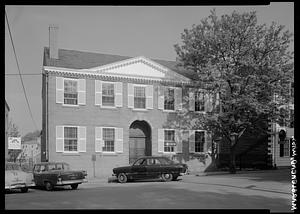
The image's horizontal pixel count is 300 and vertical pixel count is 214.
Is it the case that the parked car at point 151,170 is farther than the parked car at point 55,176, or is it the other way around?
the parked car at point 151,170

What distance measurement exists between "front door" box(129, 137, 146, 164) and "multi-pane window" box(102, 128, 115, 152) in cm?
212

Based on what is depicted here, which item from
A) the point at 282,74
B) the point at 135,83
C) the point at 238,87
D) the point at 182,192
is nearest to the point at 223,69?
the point at 238,87

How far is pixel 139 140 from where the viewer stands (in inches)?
1331

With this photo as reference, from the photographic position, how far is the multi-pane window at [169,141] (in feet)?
110

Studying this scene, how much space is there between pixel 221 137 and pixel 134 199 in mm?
21046

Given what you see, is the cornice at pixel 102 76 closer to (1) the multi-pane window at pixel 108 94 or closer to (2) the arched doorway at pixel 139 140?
(1) the multi-pane window at pixel 108 94

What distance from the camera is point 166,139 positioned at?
3388 centimetres

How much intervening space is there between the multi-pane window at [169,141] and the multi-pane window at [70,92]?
7.90 m

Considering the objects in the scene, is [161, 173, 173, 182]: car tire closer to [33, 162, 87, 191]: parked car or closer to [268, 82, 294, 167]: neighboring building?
[33, 162, 87, 191]: parked car

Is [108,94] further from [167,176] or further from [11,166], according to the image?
[11,166]

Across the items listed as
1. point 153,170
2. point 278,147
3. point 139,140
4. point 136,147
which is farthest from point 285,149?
point 153,170

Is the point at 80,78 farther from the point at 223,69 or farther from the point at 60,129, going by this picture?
the point at 223,69

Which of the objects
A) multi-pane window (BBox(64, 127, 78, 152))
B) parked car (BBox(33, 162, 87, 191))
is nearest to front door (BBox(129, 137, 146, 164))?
multi-pane window (BBox(64, 127, 78, 152))

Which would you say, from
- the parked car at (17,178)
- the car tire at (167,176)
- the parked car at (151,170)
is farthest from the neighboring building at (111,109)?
the parked car at (17,178)
